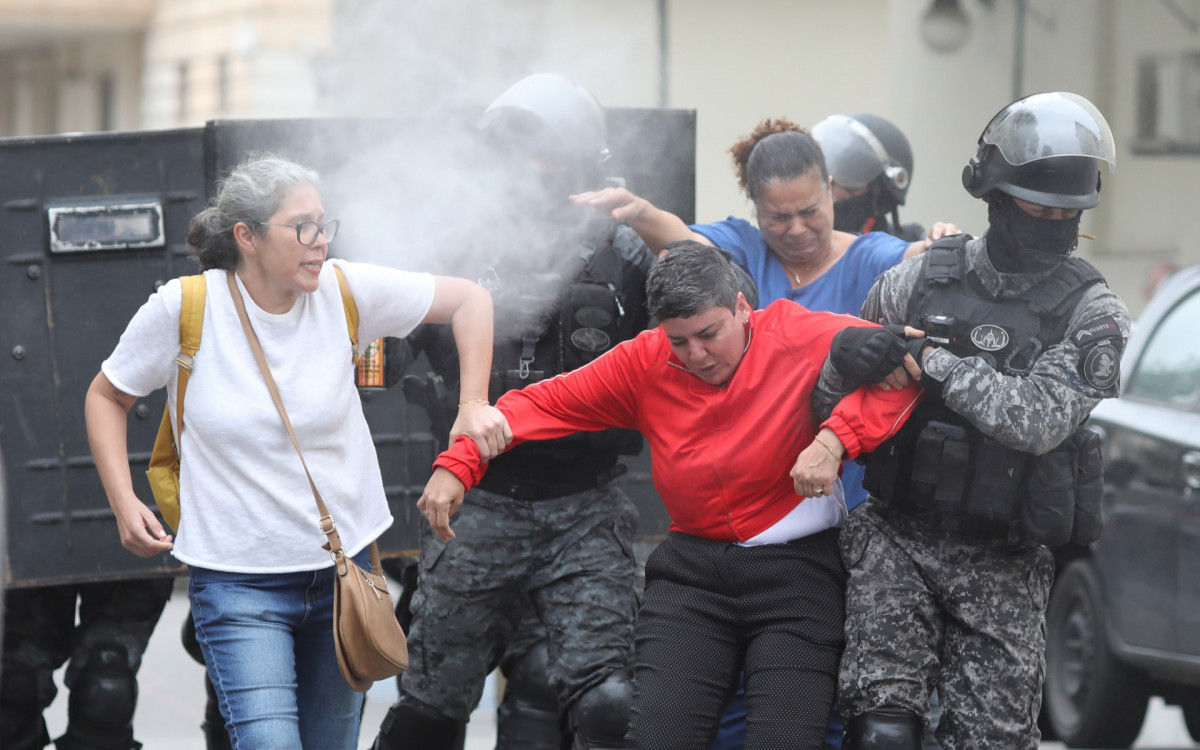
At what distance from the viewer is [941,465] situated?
3.30 metres

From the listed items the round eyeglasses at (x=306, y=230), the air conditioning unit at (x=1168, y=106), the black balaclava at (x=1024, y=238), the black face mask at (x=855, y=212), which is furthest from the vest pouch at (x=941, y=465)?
the air conditioning unit at (x=1168, y=106)

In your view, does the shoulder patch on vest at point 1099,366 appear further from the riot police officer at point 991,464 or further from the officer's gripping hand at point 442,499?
the officer's gripping hand at point 442,499

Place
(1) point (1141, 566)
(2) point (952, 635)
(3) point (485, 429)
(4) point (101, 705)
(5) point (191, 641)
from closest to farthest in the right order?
(2) point (952, 635), (3) point (485, 429), (4) point (101, 705), (5) point (191, 641), (1) point (1141, 566)

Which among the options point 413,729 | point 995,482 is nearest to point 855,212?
point 995,482

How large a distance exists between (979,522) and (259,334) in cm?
169

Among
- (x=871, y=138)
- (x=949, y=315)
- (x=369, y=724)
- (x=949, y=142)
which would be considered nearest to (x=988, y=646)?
(x=949, y=315)

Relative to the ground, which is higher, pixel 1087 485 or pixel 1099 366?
pixel 1099 366

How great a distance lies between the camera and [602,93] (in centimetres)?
570

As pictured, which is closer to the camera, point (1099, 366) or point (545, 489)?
point (1099, 366)

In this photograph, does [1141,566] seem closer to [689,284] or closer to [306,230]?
[689,284]

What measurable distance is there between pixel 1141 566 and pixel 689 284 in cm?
306

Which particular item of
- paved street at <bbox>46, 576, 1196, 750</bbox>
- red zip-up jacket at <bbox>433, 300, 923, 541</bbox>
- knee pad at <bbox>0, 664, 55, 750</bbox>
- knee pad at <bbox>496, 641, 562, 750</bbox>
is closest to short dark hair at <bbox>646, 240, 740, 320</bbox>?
red zip-up jacket at <bbox>433, 300, 923, 541</bbox>

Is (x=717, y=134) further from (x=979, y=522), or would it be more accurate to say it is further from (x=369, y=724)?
(x=979, y=522)

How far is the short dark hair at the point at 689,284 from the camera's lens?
3369 mm
